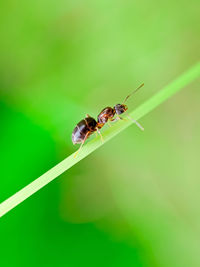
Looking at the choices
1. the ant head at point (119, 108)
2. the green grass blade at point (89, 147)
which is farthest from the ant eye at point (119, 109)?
the green grass blade at point (89, 147)

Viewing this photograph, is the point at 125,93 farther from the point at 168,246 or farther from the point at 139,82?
the point at 168,246

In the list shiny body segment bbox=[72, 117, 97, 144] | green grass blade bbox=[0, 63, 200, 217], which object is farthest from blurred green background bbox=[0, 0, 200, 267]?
green grass blade bbox=[0, 63, 200, 217]

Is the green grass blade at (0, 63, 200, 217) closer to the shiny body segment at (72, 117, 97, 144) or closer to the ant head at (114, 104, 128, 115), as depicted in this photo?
the shiny body segment at (72, 117, 97, 144)

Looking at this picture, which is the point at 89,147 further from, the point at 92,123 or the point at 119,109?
the point at 119,109

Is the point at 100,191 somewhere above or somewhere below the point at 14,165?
below

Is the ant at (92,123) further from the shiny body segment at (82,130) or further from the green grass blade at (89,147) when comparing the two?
the green grass blade at (89,147)

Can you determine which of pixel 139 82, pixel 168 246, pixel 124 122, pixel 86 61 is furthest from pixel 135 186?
pixel 86 61
